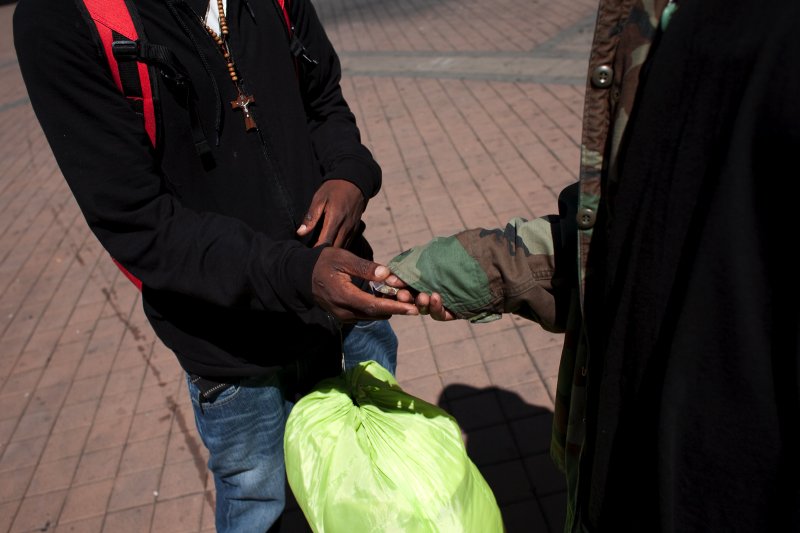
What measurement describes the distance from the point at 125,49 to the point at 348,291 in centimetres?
68

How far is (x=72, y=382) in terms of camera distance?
3600mm

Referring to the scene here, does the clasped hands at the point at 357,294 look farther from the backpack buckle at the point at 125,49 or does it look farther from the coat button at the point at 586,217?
the backpack buckle at the point at 125,49

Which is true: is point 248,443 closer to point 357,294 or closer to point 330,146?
point 357,294

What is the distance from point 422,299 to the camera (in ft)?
4.68

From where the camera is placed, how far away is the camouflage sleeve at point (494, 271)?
1.38m

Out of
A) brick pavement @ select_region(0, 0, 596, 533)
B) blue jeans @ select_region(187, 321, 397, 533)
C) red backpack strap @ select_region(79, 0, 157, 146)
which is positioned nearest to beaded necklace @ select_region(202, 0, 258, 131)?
red backpack strap @ select_region(79, 0, 157, 146)

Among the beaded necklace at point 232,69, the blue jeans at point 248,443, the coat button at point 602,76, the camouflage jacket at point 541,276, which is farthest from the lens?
the blue jeans at point 248,443

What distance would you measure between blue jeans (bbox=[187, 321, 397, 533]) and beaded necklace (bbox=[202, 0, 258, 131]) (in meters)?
0.69

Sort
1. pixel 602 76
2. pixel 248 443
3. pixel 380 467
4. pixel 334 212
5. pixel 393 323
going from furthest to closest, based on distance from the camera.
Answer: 1. pixel 393 323
2. pixel 248 443
3. pixel 334 212
4. pixel 380 467
5. pixel 602 76

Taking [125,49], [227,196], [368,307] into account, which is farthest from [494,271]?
[125,49]

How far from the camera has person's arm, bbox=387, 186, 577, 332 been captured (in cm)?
136

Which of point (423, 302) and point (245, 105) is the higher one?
point (245, 105)

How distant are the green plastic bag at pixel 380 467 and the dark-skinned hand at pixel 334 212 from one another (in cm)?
43

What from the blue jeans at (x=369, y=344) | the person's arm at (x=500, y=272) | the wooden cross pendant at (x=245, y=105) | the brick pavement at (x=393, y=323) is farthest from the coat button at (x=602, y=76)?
the brick pavement at (x=393, y=323)
